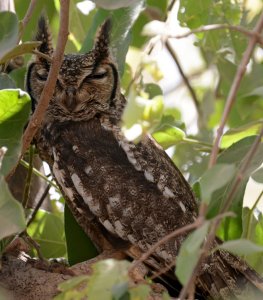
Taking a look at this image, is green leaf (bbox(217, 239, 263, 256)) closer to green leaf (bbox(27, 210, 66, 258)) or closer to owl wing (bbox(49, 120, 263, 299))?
owl wing (bbox(49, 120, 263, 299))

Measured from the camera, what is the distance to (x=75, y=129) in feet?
10.6

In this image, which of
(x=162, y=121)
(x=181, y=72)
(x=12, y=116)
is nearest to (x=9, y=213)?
(x=12, y=116)

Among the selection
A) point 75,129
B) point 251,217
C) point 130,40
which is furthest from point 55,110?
point 251,217

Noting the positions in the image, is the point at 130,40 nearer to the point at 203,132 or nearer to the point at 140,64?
the point at 203,132

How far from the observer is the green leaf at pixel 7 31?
6.89ft

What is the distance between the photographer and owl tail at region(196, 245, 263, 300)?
9.18ft

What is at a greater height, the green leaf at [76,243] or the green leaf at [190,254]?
the green leaf at [190,254]

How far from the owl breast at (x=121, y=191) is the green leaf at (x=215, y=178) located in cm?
129

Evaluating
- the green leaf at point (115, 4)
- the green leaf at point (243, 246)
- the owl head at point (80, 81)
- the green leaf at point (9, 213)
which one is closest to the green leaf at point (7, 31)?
the green leaf at point (115, 4)

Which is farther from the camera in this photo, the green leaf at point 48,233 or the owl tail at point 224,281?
the green leaf at point 48,233

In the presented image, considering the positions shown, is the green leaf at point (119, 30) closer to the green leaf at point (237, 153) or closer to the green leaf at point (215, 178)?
the green leaf at point (237, 153)

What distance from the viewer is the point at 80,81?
3.26 m

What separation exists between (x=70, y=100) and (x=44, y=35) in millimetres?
282

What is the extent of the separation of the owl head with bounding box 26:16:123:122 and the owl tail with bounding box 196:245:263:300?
2.69 feet
